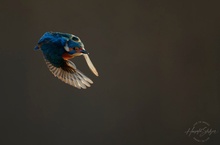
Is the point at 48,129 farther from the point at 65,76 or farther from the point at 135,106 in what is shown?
the point at 65,76
